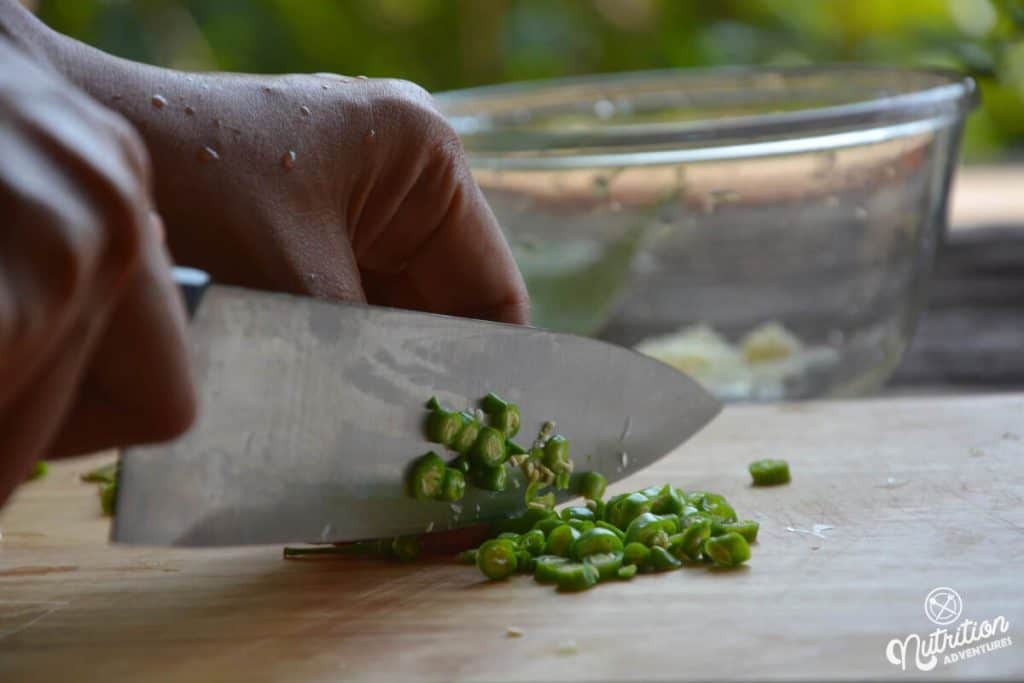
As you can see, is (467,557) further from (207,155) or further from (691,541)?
(207,155)

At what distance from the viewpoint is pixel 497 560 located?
3.93 ft

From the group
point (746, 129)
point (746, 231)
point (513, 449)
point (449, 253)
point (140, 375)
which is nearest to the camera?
point (140, 375)

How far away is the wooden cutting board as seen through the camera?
101 centimetres

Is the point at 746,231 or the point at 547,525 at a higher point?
the point at 746,231

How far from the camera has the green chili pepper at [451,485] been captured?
3.98ft

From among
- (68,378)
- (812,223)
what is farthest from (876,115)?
(68,378)

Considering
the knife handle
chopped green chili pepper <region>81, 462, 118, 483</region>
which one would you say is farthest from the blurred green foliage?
the knife handle

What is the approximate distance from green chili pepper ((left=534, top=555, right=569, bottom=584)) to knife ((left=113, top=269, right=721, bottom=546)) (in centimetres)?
11

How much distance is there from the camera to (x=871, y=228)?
191 cm

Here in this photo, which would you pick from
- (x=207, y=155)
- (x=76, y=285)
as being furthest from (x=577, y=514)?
(x=76, y=285)

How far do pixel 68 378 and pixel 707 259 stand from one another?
3.96 feet

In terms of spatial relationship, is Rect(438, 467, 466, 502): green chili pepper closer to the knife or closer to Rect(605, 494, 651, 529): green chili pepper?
the knife

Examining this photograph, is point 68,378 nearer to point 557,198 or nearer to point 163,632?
point 163,632

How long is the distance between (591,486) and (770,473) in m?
0.24
